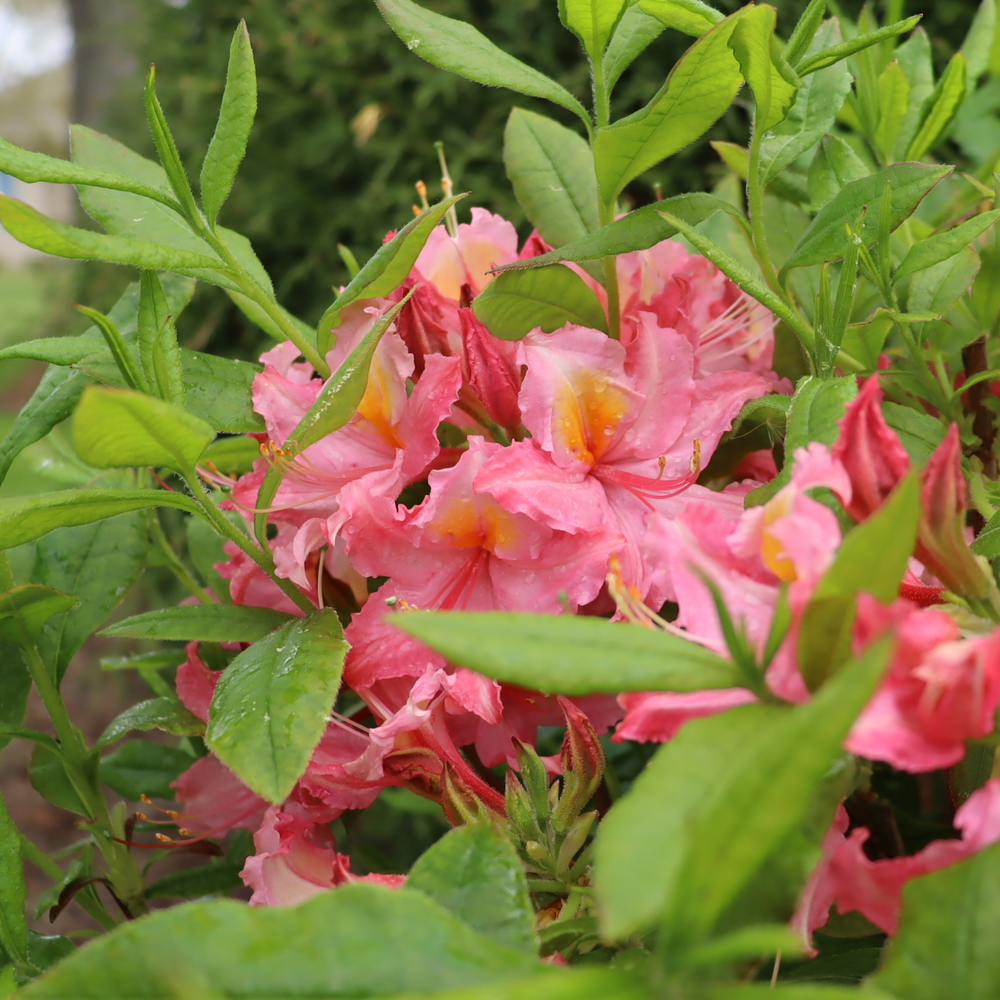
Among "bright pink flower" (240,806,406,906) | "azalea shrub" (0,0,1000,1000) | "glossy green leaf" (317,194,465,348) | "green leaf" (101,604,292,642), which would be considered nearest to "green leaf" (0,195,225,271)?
"azalea shrub" (0,0,1000,1000)

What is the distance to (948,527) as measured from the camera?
415 millimetres

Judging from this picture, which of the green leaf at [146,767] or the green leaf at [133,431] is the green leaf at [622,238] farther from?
the green leaf at [146,767]

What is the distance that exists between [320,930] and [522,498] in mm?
274

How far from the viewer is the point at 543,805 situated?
50 cm

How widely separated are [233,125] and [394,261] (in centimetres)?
13

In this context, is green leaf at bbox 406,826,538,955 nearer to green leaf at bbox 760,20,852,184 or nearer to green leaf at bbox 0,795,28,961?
green leaf at bbox 0,795,28,961

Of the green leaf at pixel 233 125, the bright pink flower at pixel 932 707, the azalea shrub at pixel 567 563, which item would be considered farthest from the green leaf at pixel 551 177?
the bright pink flower at pixel 932 707

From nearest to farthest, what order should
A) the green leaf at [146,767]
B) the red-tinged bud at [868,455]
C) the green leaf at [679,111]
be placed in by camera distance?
the red-tinged bud at [868,455], the green leaf at [679,111], the green leaf at [146,767]

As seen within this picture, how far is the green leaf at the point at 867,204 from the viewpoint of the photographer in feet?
1.77

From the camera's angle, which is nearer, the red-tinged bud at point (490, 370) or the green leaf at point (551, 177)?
the red-tinged bud at point (490, 370)

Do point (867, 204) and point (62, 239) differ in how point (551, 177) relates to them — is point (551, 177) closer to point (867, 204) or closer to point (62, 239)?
point (867, 204)

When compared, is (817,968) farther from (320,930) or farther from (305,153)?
(305,153)

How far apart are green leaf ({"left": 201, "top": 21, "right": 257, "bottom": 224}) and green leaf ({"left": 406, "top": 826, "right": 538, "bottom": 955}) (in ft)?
1.24

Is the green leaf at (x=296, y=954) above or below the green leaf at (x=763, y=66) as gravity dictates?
below
